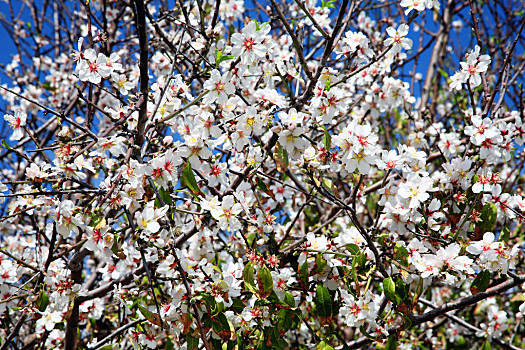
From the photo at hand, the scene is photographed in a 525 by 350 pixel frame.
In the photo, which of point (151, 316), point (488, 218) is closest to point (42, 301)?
point (151, 316)

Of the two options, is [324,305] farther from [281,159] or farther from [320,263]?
[281,159]

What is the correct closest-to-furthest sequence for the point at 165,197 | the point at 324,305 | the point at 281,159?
the point at 165,197
the point at 281,159
the point at 324,305

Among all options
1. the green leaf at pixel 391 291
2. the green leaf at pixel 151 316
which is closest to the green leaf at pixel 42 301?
the green leaf at pixel 151 316

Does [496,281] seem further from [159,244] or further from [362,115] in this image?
[159,244]

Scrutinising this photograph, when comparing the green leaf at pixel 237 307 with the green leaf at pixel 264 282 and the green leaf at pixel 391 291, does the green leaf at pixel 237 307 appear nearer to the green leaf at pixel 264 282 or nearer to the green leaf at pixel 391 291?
the green leaf at pixel 264 282

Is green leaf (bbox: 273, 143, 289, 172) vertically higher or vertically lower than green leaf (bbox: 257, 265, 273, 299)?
Answer: higher

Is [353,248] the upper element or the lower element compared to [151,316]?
upper

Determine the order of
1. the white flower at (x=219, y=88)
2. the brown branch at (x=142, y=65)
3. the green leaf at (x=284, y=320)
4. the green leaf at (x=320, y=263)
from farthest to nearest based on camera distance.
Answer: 1. the green leaf at (x=320, y=263)
2. the green leaf at (x=284, y=320)
3. the white flower at (x=219, y=88)
4. the brown branch at (x=142, y=65)

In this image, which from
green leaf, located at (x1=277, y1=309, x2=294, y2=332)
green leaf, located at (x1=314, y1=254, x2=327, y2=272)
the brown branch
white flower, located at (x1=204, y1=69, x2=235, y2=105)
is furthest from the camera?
green leaf, located at (x1=314, y1=254, x2=327, y2=272)

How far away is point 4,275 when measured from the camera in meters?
2.06

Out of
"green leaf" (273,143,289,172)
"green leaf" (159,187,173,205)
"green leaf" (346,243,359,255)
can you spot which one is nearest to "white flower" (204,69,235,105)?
"green leaf" (273,143,289,172)

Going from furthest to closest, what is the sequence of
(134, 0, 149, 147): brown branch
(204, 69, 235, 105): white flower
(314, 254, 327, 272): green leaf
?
(314, 254, 327, 272): green leaf → (204, 69, 235, 105): white flower → (134, 0, 149, 147): brown branch

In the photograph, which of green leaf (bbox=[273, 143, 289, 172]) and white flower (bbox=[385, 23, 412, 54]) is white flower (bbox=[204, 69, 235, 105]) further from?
white flower (bbox=[385, 23, 412, 54])

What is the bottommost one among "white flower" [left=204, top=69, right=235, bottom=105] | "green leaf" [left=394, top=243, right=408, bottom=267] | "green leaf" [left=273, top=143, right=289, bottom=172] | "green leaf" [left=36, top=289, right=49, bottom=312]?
"green leaf" [left=394, top=243, right=408, bottom=267]
